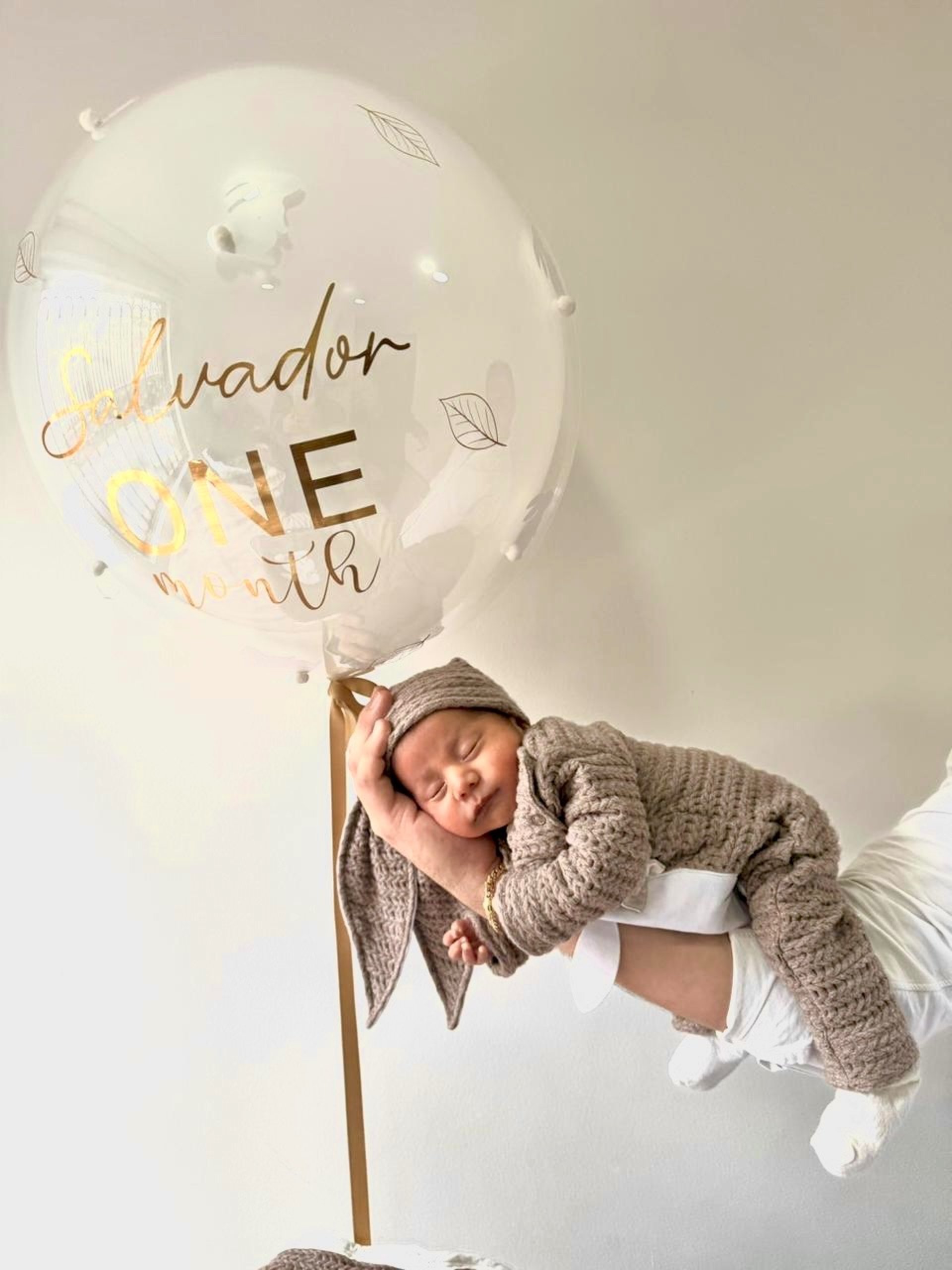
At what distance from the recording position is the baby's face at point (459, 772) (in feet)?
3.14

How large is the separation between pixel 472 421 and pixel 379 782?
0.33 meters

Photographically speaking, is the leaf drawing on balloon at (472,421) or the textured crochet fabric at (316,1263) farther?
the textured crochet fabric at (316,1263)

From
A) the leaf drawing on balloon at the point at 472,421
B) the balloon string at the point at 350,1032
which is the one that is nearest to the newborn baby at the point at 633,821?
the balloon string at the point at 350,1032

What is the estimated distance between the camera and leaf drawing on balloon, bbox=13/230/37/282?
3.00 ft

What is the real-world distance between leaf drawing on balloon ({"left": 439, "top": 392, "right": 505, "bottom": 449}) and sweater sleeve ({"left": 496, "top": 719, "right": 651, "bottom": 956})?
0.85 feet

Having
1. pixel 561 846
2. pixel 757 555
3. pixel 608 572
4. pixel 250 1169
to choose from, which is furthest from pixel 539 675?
pixel 250 1169

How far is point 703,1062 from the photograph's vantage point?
119cm

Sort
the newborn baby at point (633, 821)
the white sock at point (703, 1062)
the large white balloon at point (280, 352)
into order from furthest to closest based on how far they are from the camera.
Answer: the white sock at point (703, 1062) < the newborn baby at point (633, 821) < the large white balloon at point (280, 352)

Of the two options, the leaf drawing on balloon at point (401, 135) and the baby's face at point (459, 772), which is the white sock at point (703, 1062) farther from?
the leaf drawing on balloon at point (401, 135)

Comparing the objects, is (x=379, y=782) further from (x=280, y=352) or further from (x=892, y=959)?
(x=892, y=959)

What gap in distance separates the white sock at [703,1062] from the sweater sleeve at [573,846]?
0.33 meters

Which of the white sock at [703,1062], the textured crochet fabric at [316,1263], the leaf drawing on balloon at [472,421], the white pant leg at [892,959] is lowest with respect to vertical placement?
the textured crochet fabric at [316,1263]

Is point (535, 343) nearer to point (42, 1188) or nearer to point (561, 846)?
point (561, 846)

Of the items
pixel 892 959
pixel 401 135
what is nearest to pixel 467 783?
pixel 892 959
